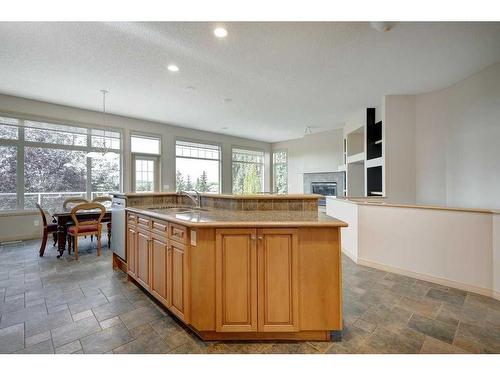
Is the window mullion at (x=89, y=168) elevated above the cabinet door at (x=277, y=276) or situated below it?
above

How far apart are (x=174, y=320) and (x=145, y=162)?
5.49m

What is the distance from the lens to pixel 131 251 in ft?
9.58

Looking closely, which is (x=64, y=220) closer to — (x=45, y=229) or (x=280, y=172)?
(x=45, y=229)

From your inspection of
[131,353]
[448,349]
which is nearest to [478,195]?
[448,349]

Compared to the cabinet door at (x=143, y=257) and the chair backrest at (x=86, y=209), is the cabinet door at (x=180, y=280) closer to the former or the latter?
the cabinet door at (x=143, y=257)

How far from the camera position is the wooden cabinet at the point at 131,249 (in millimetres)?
2834

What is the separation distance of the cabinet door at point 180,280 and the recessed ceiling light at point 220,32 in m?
2.33

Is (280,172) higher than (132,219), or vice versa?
(280,172)

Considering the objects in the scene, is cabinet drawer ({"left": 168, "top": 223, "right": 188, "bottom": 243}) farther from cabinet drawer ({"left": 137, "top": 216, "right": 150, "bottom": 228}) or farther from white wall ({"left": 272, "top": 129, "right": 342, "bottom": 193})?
white wall ({"left": 272, "top": 129, "right": 342, "bottom": 193})

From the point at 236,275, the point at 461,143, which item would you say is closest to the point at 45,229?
the point at 236,275

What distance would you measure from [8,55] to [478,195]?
7.04 metres

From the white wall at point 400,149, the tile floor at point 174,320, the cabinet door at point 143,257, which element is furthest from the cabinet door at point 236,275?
the white wall at point 400,149
